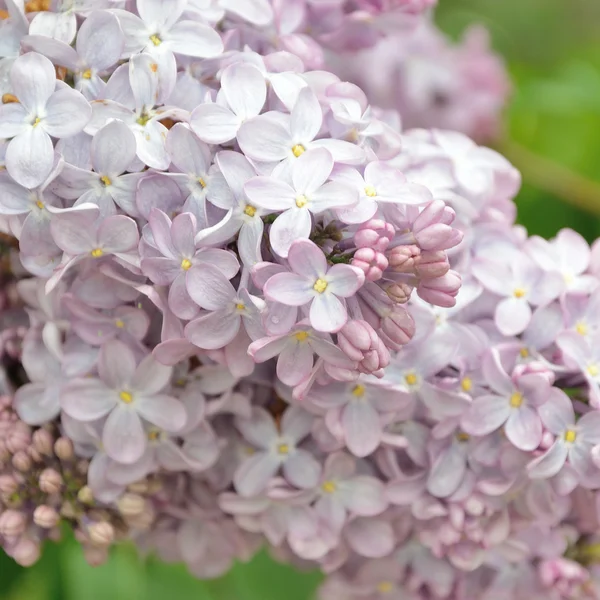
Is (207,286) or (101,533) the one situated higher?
(207,286)

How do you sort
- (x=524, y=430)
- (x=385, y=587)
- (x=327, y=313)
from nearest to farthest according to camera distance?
(x=327, y=313) < (x=524, y=430) < (x=385, y=587)

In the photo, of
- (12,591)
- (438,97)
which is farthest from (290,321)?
(438,97)

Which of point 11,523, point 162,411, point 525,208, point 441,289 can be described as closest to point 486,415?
point 441,289

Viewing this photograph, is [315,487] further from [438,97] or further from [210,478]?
[438,97]

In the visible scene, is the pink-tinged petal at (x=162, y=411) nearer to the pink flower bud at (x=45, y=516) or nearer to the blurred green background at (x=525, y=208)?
the pink flower bud at (x=45, y=516)

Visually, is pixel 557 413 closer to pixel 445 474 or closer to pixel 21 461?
pixel 445 474

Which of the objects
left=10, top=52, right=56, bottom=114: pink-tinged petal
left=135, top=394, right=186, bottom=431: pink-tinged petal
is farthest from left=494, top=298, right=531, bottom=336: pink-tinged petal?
left=10, top=52, right=56, bottom=114: pink-tinged petal

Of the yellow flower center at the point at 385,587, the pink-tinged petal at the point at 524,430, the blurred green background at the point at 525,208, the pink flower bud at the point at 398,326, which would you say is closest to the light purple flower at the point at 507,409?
the pink-tinged petal at the point at 524,430
